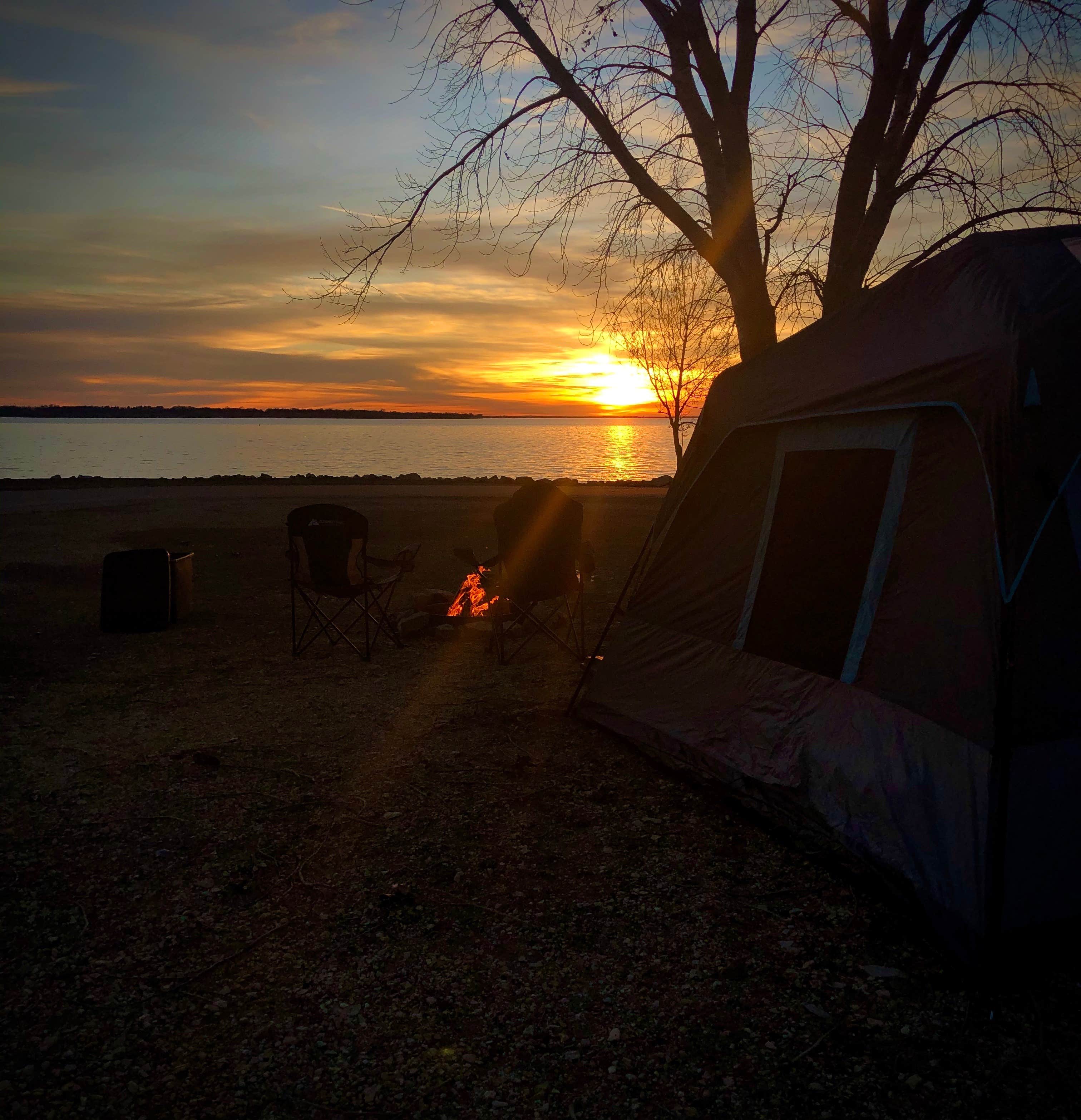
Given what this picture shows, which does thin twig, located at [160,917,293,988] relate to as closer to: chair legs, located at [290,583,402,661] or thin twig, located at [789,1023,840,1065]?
thin twig, located at [789,1023,840,1065]

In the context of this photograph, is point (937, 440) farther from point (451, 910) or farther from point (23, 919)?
point (23, 919)

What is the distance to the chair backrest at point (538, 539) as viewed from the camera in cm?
641

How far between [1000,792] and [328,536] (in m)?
5.00

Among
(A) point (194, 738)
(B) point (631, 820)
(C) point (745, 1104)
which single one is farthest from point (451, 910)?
(A) point (194, 738)

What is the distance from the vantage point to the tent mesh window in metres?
3.66

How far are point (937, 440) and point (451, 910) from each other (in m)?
2.66

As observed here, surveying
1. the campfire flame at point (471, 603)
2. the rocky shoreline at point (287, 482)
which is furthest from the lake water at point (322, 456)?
the campfire flame at point (471, 603)

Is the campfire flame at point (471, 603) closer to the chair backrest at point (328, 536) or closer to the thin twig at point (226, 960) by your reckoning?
the chair backrest at point (328, 536)

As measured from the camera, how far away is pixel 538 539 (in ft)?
21.0

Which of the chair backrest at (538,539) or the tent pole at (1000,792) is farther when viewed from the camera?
the chair backrest at (538,539)

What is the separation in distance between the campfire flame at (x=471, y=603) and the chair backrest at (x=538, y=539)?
1111mm

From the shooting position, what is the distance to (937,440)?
10.9 feet

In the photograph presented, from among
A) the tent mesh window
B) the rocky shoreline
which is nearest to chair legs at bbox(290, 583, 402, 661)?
the tent mesh window

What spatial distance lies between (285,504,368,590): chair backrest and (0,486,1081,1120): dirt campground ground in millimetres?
1387
